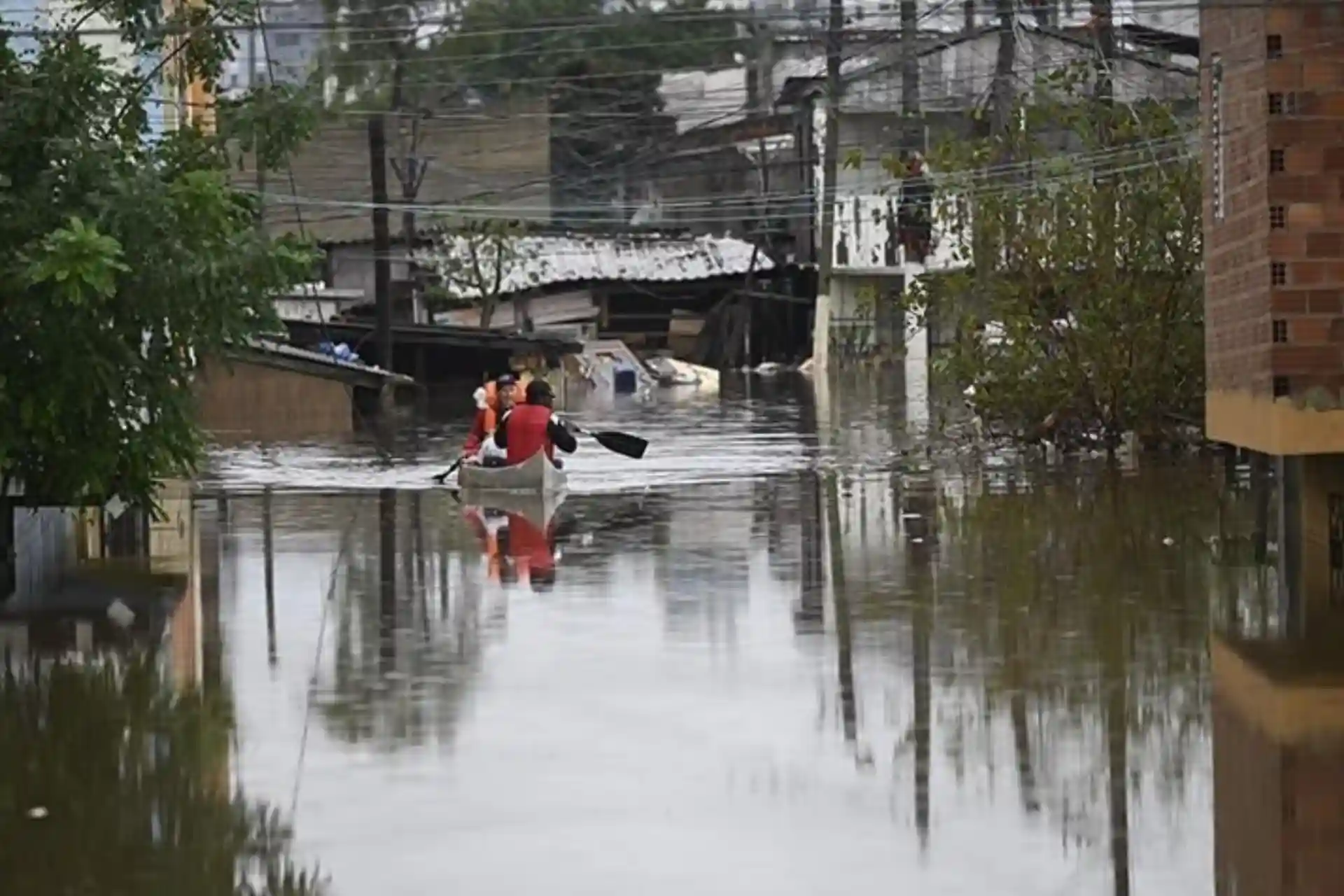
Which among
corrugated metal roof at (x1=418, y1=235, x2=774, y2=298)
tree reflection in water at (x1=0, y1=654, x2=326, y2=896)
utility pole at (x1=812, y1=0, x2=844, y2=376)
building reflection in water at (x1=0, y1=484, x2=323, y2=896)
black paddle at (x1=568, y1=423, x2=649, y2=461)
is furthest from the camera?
corrugated metal roof at (x1=418, y1=235, x2=774, y2=298)

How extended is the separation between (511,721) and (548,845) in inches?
112

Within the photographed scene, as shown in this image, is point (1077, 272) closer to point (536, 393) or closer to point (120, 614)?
point (536, 393)

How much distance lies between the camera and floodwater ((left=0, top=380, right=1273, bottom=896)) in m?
9.30

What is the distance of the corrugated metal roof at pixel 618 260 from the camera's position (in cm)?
7056

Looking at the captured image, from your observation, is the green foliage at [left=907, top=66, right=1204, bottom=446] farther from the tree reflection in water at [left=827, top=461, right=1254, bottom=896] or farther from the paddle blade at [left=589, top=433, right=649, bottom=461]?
the paddle blade at [left=589, top=433, right=649, bottom=461]

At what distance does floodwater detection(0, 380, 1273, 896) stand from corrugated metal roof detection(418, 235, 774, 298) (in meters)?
46.6

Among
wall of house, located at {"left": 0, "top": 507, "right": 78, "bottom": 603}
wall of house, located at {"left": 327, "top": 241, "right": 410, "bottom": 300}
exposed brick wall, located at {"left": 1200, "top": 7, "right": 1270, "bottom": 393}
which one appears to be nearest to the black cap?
wall of house, located at {"left": 0, "top": 507, "right": 78, "bottom": 603}

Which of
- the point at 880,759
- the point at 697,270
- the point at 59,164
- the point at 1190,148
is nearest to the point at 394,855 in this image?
the point at 880,759

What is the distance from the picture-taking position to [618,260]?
2869 inches

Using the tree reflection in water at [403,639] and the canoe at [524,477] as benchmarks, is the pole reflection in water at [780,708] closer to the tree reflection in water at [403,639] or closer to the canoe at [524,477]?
the tree reflection in water at [403,639]

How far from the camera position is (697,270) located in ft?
241

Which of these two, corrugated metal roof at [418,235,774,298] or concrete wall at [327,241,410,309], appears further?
corrugated metal roof at [418,235,774,298]

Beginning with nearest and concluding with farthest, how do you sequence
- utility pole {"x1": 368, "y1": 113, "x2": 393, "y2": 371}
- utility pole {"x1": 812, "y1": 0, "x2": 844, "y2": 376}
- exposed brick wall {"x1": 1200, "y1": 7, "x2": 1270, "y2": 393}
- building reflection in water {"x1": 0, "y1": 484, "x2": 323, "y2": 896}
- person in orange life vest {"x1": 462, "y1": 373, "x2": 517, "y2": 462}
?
building reflection in water {"x1": 0, "y1": 484, "x2": 323, "y2": 896}, exposed brick wall {"x1": 1200, "y1": 7, "x2": 1270, "y2": 393}, person in orange life vest {"x1": 462, "y1": 373, "x2": 517, "y2": 462}, utility pole {"x1": 368, "y1": 113, "x2": 393, "y2": 371}, utility pole {"x1": 812, "y1": 0, "x2": 844, "y2": 376}

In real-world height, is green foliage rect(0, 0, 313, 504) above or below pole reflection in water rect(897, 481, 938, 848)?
above
